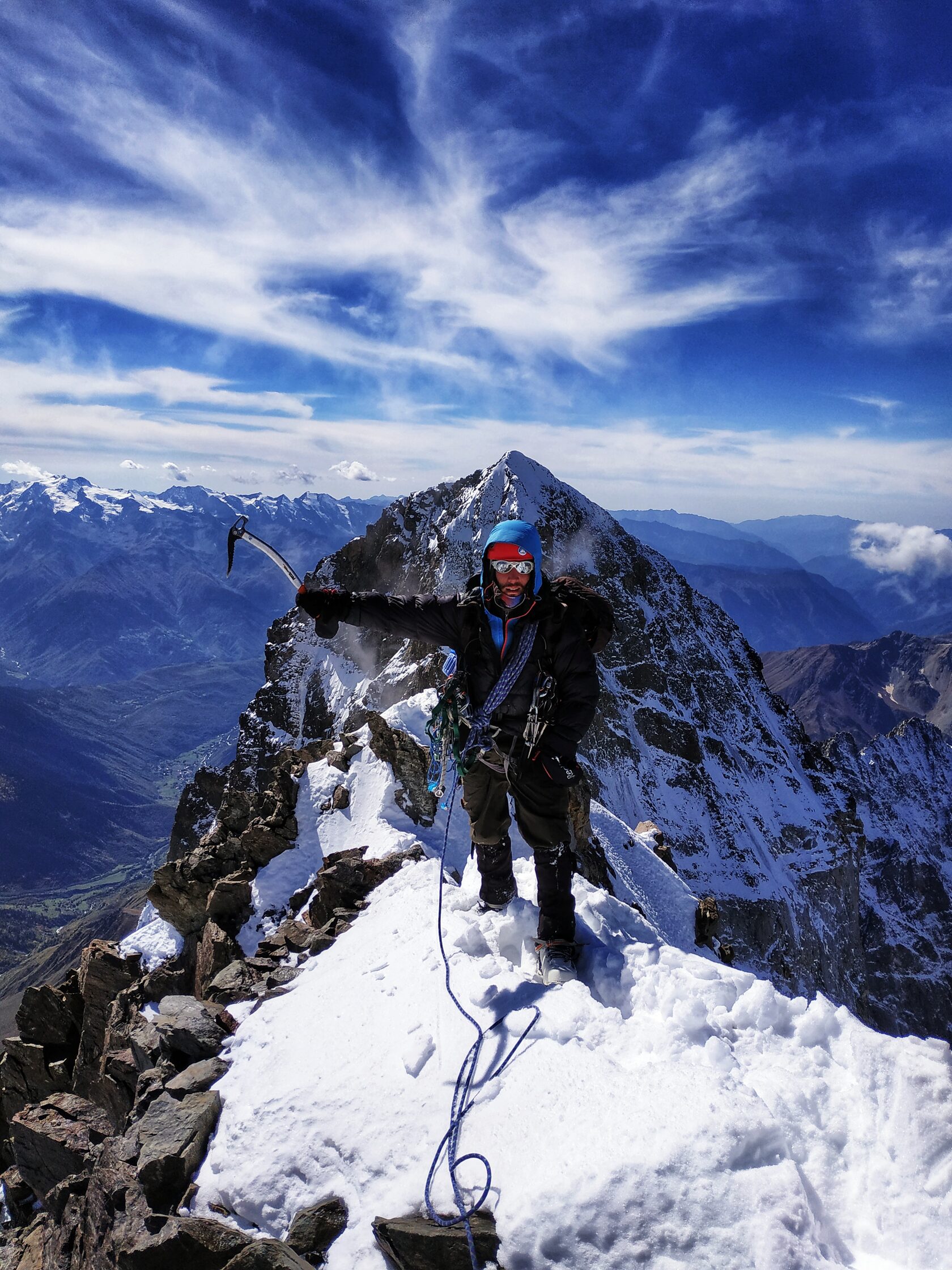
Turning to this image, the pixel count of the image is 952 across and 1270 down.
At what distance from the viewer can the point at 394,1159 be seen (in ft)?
15.9

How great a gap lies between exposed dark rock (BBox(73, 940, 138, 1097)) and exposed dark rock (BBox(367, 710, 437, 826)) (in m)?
5.90

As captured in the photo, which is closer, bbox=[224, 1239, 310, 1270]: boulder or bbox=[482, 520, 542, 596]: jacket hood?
bbox=[224, 1239, 310, 1270]: boulder

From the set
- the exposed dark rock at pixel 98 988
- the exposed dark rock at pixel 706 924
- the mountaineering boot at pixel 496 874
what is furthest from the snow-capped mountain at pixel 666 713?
the mountaineering boot at pixel 496 874

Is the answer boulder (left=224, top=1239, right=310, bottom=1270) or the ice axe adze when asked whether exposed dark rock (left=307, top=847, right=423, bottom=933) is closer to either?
the ice axe adze

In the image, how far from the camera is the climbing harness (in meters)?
4.30

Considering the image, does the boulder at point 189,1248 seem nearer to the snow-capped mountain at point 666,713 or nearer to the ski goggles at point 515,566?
the ski goggles at point 515,566

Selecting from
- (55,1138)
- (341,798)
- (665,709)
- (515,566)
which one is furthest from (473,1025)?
(665,709)

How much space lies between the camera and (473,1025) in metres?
5.75

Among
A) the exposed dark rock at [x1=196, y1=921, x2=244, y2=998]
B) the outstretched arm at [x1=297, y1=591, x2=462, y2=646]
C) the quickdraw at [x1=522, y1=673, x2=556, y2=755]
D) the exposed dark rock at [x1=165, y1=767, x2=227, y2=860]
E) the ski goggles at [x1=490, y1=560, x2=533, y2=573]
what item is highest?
the ski goggles at [x1=490, y1=560, x2=533, y2=573]

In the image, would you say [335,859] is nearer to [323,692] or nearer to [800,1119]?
[800,1119]

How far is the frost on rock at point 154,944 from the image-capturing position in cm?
1306

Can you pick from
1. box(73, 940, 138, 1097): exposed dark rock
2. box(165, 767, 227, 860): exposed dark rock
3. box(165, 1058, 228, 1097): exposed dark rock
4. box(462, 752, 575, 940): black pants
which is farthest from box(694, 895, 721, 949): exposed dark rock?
box(165, 767, 227, 860): exposed dark rock

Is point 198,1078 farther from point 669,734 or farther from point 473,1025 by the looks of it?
point 669,734

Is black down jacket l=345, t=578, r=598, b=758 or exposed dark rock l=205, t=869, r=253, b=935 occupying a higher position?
black down jacket l=345, t=578, r=598, b=758
